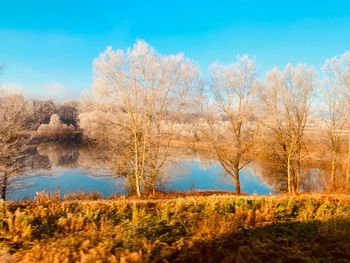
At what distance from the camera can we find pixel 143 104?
17.1 metres

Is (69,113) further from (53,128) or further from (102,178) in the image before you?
(102,178)

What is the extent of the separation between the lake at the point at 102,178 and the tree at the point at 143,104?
2.14 meters

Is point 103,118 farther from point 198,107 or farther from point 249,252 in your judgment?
point 249,252

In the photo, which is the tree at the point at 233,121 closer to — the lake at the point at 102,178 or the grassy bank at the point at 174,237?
the lake at the point at 102,178

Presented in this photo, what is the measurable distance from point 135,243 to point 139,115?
1310 centimetres

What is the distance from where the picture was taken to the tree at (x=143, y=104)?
643 inches

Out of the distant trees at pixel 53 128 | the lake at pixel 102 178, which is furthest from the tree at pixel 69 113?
the lake at pixel 102 178

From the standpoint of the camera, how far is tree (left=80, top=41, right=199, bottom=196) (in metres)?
16.3

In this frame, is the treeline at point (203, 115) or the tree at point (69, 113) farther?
the tree at point (69, 113)

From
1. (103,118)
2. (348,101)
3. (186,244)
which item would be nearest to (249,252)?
(186,244)

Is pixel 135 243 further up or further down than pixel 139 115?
further down

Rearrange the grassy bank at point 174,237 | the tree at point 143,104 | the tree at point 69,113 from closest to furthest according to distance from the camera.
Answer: the grassy bank at point 174,237 → the tree at point 143,104 → the tree at point 69,113

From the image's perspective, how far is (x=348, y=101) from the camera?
20625mm

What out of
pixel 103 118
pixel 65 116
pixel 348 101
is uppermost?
pixel 65 116
